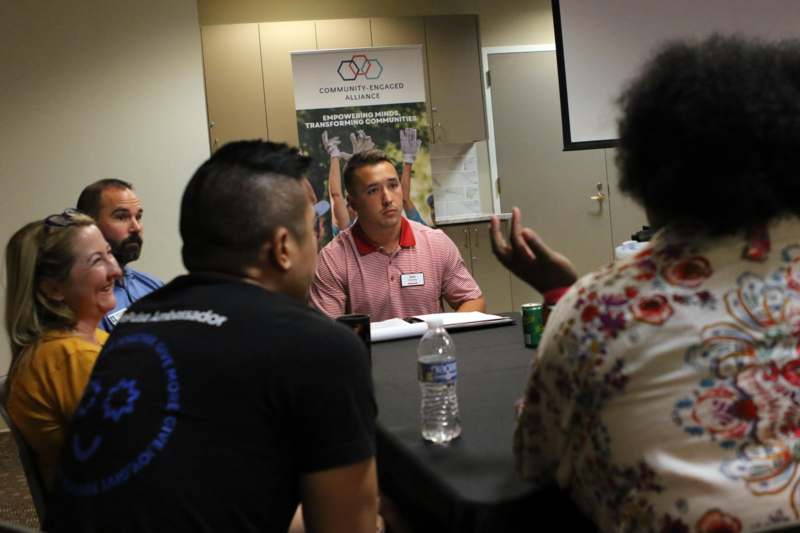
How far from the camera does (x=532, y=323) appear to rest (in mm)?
2031

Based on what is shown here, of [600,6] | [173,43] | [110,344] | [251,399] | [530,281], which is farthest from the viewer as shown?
[173,43]

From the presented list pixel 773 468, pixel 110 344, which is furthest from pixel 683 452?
pixel 110 344

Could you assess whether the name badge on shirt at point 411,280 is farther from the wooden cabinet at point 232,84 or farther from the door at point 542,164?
the door at point 542,164

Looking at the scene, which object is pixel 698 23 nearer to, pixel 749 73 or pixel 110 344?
pixel 749 73

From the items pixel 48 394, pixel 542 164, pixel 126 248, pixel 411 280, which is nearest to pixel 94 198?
pixel 126 248

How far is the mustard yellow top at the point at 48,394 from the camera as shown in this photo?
60.4 inches

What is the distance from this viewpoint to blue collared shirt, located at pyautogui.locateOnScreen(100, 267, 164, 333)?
8.01ft

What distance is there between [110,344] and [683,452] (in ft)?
2.63

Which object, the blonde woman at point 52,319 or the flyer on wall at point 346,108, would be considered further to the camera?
the flyer on wall at point 346,108

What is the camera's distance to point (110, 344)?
3.75 ft

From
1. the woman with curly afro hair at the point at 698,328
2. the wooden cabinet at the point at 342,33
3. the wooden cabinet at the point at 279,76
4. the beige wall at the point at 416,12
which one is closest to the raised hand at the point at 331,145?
the wooden cabinet at the point at 279,76

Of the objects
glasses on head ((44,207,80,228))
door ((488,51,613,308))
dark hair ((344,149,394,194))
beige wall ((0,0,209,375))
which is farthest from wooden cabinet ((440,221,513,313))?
glasses on head ((44,207,80,228))

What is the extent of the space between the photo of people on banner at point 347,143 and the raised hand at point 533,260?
155 inches

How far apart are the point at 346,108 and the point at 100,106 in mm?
1595
